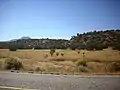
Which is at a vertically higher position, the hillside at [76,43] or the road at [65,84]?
the hillside at [76,43]

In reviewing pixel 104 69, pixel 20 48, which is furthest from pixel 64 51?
pixel 104 69

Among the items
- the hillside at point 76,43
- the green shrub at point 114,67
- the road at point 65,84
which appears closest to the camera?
the road at point 65,84

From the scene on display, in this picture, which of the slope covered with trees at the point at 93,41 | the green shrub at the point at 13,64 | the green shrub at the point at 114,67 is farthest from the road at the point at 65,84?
the slope covered with trees at the point at 93,41

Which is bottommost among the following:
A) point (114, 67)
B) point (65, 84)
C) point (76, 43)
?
point (65, 84)

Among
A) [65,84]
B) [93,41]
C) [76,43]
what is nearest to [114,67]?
[65,84]

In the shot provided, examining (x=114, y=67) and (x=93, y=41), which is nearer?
(x=114, y=67)

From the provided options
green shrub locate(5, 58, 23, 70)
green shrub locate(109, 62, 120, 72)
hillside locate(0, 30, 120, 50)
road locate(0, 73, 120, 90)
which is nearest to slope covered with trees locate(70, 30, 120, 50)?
hillside locate(0, 30, 120, 50)

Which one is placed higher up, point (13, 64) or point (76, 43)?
point (76, 43)

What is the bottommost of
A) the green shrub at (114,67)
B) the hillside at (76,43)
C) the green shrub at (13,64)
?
the green shrub at (114,67)

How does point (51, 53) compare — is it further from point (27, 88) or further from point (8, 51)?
point (27, 88)

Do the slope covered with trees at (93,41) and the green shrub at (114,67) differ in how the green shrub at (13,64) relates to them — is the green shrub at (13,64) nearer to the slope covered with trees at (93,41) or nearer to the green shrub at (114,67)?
the green shrub at (114,67)

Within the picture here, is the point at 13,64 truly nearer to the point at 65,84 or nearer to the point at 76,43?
the point at 65,84

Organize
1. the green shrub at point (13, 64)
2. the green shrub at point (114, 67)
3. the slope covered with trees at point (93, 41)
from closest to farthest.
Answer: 1. the green shrub at point (114, 67)
2. the green shrub at point (13, 64)
3. the slope covered with trees at point (93, 41)

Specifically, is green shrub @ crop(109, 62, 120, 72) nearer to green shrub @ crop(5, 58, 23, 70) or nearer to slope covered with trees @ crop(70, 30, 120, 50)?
green shrub @ crop(5, 58, 23, 70)
